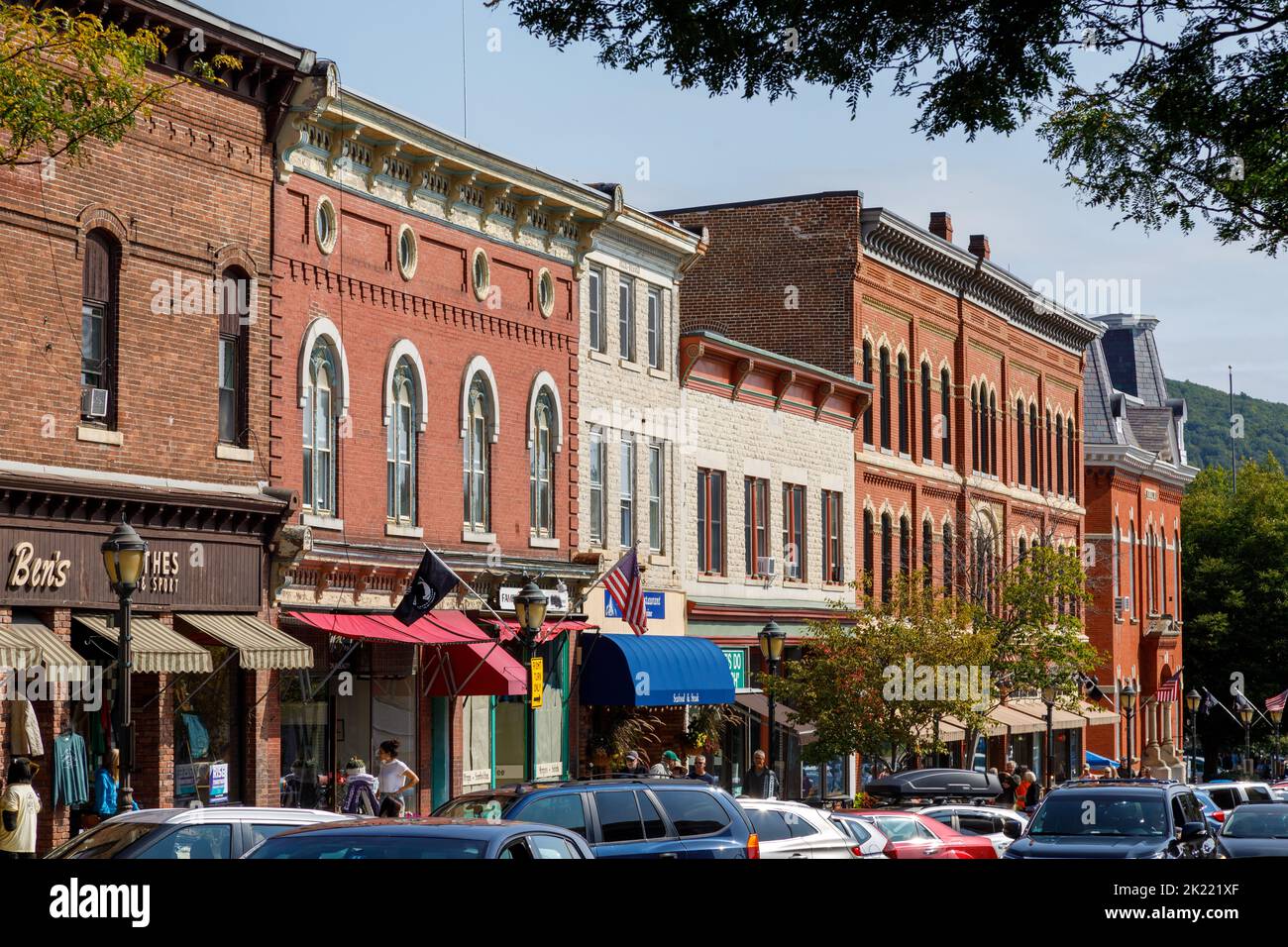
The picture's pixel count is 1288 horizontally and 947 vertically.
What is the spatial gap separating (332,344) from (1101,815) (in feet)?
45.2

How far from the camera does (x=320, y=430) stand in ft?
96.3

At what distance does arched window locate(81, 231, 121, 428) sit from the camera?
24938 millimetres

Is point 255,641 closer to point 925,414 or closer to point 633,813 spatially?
point 633,813

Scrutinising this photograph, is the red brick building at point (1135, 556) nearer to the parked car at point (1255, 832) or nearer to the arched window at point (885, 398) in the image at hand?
the arched window at point (885, 398)

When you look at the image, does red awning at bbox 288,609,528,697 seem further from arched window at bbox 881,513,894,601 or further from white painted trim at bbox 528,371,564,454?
arched window at bbox 881,513,894,601

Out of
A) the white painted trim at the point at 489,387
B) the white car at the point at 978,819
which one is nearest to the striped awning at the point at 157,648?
the white painted trim at the point at 489,387

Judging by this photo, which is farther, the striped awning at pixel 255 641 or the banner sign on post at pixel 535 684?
the banner sign on post at pixel 535 684

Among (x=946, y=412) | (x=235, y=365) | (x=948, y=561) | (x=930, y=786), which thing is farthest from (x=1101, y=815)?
(x=946, y=412)

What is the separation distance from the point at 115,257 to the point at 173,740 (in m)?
6.44

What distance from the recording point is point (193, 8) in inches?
1024

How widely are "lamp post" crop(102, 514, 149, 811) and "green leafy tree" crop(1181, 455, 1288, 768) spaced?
66.6 metres

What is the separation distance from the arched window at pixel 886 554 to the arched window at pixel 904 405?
2.15 m

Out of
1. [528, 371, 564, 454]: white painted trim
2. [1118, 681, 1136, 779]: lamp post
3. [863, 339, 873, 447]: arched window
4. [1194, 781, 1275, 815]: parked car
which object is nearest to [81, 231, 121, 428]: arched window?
[528, 371, 564, 454]: white painted trim

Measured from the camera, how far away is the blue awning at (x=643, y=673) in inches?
1388
